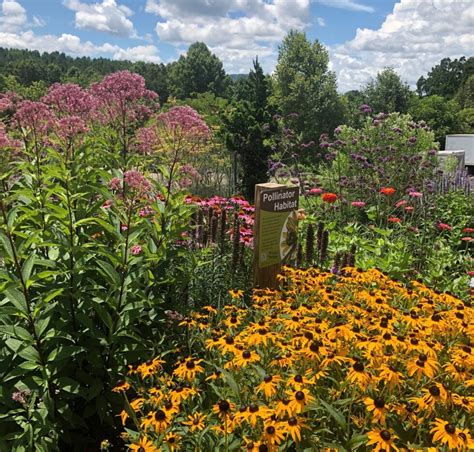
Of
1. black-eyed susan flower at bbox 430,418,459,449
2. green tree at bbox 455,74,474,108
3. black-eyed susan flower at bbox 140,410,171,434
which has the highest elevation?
green tree at bbox 455,74,474,108

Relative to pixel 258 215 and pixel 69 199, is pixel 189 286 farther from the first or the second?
pixel 69 199

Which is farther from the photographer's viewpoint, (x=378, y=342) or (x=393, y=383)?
(x=378, y=342)

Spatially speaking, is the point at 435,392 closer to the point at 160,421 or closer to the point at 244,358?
the point at 244,358

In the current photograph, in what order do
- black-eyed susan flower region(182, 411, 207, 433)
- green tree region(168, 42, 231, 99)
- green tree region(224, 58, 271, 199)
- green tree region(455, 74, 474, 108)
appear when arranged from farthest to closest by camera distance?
1. green tree region(168, 42, 231, 99)
2. green tree region(455, 74, 474, 108)
3. green tree region(224, 58, 271, 199)
4. black-eyed susan flower region(182, 411, 207, 433)

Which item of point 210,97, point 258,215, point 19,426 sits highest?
point 210,97

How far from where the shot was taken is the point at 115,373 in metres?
2.53

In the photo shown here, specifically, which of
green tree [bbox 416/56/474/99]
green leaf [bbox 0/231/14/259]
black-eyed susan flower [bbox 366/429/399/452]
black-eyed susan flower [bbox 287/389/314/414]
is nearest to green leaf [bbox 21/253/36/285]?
green leaf [bbox 0/231/14/259]

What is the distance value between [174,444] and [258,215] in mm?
2231

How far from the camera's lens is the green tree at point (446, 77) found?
64812 millimetres

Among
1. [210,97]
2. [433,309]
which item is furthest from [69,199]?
[210,97]

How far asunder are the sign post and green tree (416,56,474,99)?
67.1 meters

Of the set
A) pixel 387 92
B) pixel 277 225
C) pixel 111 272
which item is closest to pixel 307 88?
pixel 387 92

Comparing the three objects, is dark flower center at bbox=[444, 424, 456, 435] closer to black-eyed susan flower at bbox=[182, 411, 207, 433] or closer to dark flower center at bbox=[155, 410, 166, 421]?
black-eyed susan flower at bbox=[182, 411, 207, 433]

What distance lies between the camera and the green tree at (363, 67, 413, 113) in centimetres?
3491
